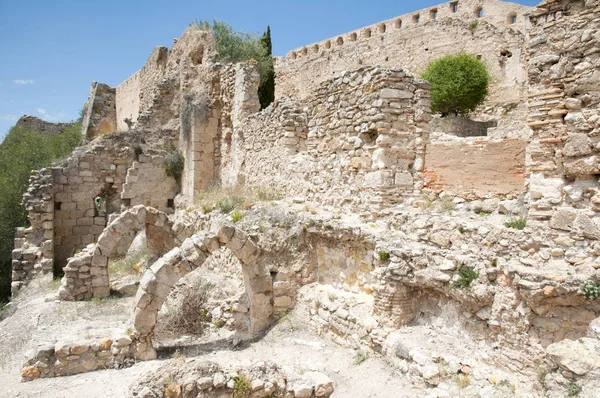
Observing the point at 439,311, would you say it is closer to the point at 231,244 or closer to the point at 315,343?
the point at 315,343

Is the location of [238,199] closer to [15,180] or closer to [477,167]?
[477,167]

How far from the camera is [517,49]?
59.2 feet

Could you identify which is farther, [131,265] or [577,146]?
[131,265]

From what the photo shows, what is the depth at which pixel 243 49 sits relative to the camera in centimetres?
1786

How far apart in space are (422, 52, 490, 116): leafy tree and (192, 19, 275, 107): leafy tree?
6.45 meters

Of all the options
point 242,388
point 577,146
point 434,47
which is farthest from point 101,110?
point 577,146

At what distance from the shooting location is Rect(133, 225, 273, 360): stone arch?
7.02m

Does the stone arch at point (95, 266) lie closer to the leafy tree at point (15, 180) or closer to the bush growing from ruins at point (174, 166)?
the bush growing from ruins at point (174, 166)

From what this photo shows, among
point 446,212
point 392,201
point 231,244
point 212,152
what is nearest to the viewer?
point 446,212

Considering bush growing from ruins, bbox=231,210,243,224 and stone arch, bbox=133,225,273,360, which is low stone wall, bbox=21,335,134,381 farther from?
bush growing from ruins, bbox=231,210,243,224

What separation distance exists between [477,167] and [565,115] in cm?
150

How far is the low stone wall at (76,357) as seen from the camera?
636 centimetres

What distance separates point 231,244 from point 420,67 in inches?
673

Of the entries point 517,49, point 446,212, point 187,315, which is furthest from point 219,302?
point 517,49
